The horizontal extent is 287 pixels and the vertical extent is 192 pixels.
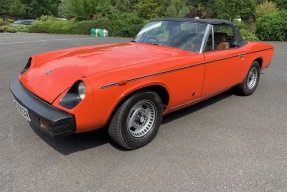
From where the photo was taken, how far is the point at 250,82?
528cm

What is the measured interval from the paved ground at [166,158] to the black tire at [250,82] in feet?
2.96

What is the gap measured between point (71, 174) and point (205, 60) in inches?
90.1

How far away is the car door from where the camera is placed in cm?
378

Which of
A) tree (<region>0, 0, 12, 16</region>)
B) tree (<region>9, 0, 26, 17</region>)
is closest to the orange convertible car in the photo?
tree (<region>9, 0, 26, 17</region>)

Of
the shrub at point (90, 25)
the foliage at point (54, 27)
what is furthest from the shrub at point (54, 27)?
the shrub at point (90, 25)

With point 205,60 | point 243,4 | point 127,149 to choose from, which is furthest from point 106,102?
point 243,4

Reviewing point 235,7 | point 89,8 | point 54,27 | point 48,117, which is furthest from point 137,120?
point 89,8

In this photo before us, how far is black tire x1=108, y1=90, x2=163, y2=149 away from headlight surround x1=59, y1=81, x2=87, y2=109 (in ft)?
1.48

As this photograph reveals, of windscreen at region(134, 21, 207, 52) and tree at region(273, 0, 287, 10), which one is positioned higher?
tree at region(273, 0, 287, 10)

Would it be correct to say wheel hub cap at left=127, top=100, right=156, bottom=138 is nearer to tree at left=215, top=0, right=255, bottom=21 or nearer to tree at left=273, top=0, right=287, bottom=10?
tree at left=215, top=0, right=255, bottom=21

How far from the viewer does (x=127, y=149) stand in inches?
122

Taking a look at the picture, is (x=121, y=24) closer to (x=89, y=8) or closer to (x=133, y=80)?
(x=89, y=8)

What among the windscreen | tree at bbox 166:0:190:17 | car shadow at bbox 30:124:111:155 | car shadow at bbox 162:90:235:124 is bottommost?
car shadow at bbox 30:124:111:155

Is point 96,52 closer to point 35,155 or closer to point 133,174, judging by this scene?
point 35,155
